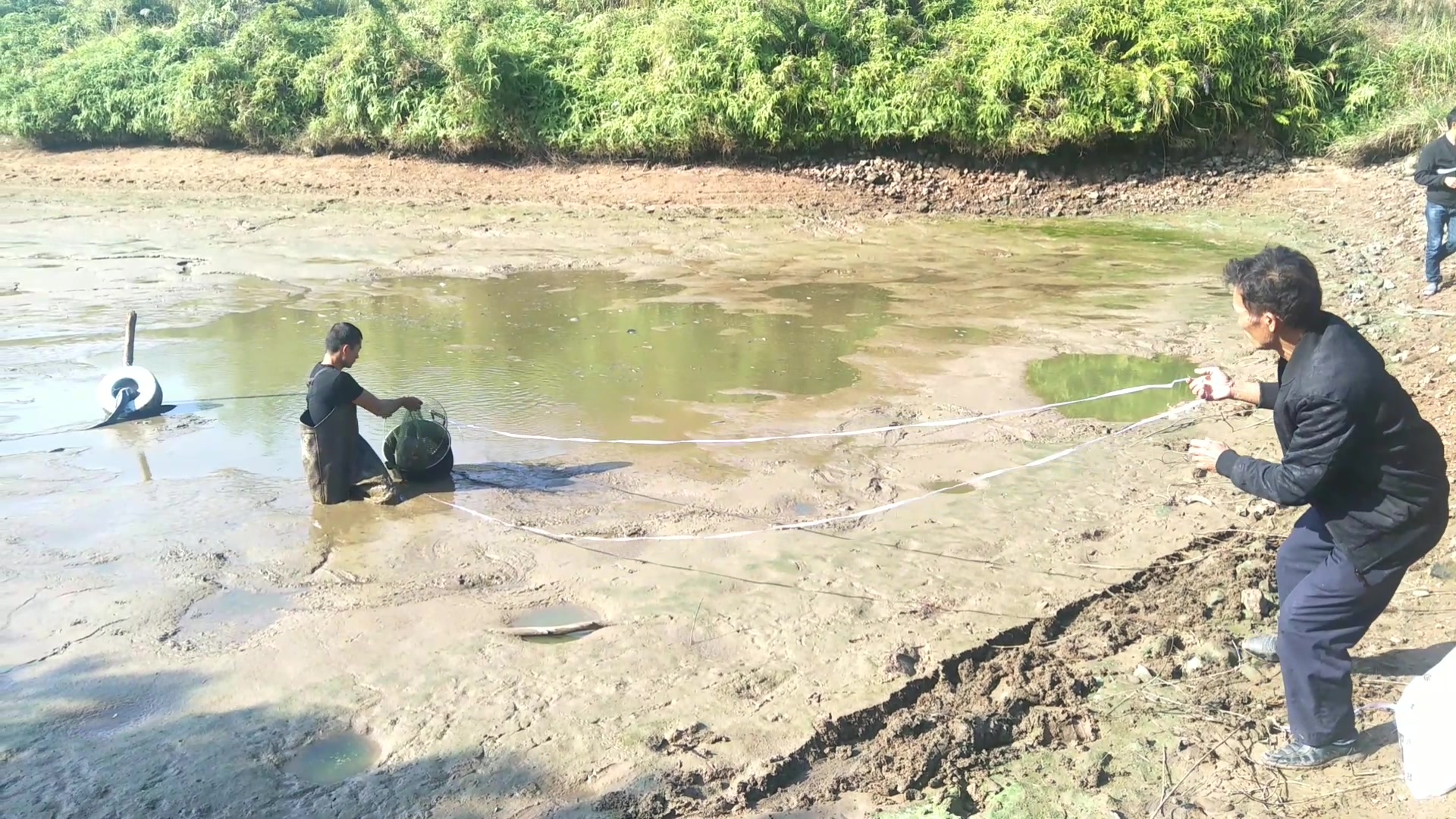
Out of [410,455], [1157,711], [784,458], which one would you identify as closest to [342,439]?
[410,455]

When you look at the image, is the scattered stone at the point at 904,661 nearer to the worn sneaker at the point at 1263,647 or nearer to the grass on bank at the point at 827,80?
the worn sneaker at the point at 1263,647

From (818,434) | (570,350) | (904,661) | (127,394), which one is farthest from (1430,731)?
(127,394)

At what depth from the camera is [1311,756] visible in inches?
151

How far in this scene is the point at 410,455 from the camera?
279 inches

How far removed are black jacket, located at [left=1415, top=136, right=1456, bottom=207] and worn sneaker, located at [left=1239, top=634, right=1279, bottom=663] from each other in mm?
6777

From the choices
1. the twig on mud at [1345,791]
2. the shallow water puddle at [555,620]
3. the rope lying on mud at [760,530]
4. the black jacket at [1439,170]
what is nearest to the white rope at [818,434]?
the rope lying on mud at [760,530]

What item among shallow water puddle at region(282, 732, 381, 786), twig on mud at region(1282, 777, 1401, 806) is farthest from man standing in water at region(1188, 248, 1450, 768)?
shallow water puddle at region(282, 732, 381, 786)

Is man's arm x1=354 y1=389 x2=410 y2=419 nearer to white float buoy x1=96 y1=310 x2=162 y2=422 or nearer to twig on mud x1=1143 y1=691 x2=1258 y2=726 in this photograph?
white float buoy x1=96 y1=310 x2=162 y2=422

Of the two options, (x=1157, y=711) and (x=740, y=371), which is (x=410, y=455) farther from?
(x=1157, y=711)

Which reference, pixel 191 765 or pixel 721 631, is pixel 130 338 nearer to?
pixel 191 765

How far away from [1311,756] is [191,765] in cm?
427

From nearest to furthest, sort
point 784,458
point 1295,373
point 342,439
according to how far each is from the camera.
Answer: point 1295,373, point 342,439, point 784,458

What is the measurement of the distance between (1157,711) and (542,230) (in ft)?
43.7

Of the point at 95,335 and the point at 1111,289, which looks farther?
the point at 1111,289
